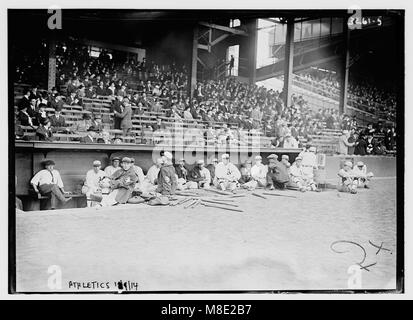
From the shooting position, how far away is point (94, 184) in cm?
434

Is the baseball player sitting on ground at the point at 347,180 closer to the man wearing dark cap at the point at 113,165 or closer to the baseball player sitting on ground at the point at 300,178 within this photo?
the baseball player sitting on ground at the point at 300,178

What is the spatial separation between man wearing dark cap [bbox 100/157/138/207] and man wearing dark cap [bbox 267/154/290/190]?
5.23 feet

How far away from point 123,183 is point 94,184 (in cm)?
32

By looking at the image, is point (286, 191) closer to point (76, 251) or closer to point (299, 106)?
point (299, 106)

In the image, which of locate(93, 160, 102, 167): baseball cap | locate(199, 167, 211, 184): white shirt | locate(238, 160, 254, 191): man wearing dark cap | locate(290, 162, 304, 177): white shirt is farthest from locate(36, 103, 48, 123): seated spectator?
locate(290, 162, 304, 177): white shirt

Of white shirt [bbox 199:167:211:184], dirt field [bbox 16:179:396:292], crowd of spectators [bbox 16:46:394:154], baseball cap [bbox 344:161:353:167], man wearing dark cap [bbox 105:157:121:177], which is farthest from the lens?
baseball cap [bbox 344:161:353:167]

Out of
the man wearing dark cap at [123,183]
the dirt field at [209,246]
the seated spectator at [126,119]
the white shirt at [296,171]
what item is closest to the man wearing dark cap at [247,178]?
the dirt field at [209,246]

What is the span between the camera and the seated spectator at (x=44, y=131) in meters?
4.23

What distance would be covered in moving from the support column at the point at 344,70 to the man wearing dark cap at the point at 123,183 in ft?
8.37

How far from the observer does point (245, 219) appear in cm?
436

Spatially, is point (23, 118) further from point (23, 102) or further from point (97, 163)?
point (97, 163)

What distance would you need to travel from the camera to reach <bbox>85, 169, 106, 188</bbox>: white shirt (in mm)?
4320

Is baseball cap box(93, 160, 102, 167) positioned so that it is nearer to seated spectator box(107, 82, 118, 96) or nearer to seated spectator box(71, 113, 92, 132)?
seated spectator box(71, 113, 92, 132)
